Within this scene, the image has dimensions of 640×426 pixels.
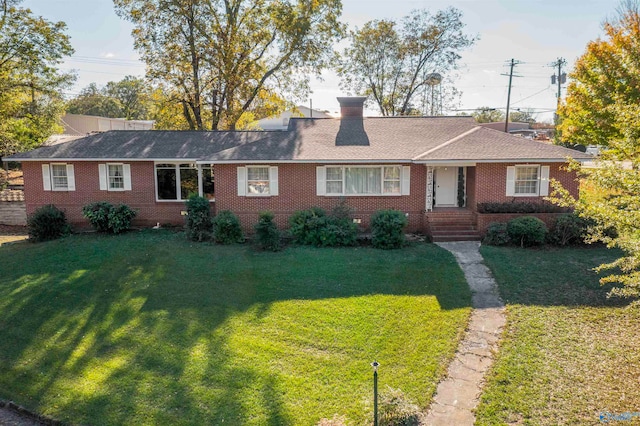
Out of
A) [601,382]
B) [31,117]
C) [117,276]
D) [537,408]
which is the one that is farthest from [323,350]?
[31,117]

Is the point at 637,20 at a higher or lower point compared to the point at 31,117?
higher

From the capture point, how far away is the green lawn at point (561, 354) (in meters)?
6.16

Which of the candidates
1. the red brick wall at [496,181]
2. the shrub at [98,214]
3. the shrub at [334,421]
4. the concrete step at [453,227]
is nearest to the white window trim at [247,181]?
the shrub at [98,214]

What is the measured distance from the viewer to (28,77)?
26.6 meters

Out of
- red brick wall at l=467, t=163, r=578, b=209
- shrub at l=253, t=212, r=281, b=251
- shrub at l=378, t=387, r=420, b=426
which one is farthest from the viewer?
red brick wall at l=467, t=163, r=578, b=209

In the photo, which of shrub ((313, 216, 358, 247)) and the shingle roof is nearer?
shrub ((313, 216, 358, 247))

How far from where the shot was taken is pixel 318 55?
27484 mm

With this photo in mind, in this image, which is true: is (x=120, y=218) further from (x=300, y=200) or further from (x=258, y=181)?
(x=300, y=200)

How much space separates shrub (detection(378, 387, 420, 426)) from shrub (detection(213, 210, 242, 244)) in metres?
10.1

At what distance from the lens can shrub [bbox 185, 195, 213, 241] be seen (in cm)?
1570

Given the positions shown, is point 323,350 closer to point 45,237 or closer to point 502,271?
point 502,271

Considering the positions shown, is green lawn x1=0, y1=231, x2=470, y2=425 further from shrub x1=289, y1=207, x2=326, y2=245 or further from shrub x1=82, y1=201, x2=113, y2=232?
shrub x1=82, y1=201, x2=113, y2=232

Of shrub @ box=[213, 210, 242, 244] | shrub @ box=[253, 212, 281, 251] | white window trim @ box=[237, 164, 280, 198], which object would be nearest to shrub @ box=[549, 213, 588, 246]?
shrub @ box=[253, 212, 281, 251]

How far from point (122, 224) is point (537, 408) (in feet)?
50.6
